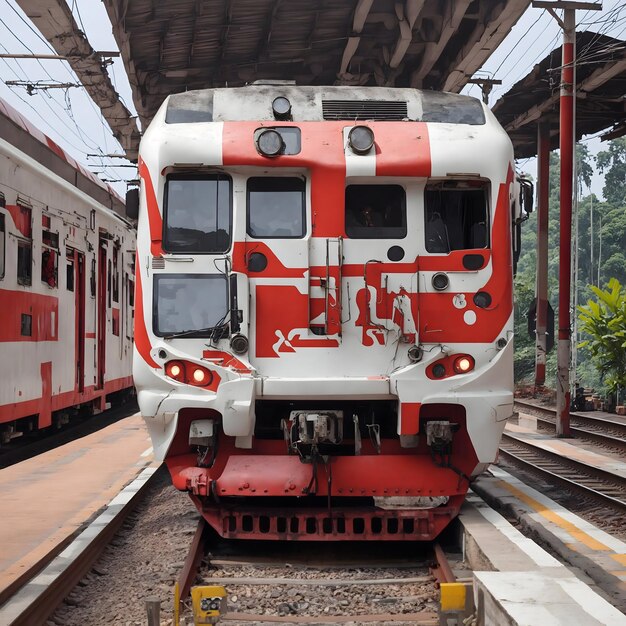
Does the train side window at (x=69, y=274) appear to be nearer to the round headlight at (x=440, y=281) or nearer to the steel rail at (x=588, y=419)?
the round headlight at (x=440, y=281)

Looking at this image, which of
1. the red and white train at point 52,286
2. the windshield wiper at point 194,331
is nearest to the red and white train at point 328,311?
the windshield wiper at point 194,331

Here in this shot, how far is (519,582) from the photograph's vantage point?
5320mm

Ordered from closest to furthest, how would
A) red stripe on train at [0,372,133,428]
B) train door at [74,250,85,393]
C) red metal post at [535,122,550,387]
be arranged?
red stripe on train at [0,372,133,428]
train door at [74,250,85,393]
red metal post at [535,122,550,387]

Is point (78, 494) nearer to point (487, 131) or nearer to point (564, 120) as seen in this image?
point (487, 131)

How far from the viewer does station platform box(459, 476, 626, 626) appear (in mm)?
4719

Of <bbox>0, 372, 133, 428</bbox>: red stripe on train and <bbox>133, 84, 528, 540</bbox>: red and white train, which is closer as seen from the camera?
<bbox>133, 84, 528, 540</bbox>: red and white train

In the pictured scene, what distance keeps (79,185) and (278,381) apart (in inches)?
385

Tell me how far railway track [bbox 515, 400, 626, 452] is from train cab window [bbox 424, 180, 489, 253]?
762 centimetres

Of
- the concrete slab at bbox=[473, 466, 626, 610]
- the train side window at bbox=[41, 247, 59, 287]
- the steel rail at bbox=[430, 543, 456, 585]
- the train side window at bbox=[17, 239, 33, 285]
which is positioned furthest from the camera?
the train side window at bbox=[41, 247, 59, 287]

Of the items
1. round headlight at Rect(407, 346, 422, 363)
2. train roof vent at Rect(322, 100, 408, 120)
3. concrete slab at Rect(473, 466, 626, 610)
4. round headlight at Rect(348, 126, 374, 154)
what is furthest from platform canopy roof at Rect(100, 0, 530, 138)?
round headlight at Rect(407, 346, 422, 363)

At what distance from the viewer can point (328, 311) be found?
7281mm

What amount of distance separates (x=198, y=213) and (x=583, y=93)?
16.9 meters

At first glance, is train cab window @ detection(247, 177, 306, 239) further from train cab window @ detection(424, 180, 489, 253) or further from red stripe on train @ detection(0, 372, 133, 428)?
red stripe on train @ detection(0, 372, 133, 428)

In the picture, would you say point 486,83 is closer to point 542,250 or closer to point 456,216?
point 542,250
